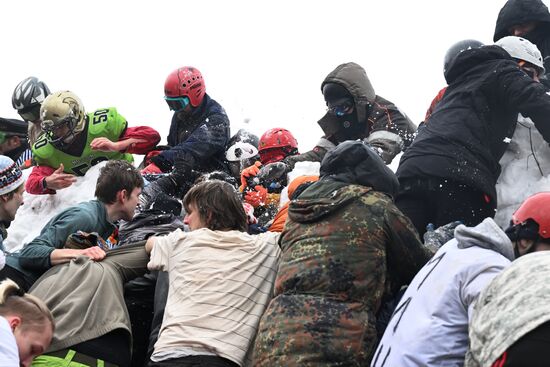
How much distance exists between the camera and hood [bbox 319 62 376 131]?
7.70 m

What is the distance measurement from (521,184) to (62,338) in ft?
12.1

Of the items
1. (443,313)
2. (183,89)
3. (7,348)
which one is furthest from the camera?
(183,89)

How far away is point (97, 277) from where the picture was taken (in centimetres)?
490

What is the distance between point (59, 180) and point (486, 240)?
628cm

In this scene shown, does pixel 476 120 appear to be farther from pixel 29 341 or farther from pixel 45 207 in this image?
pixel 45 207

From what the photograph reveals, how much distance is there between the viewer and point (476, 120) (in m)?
5.83

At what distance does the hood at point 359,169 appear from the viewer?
467cm

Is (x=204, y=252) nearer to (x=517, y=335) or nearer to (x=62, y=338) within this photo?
(x=62, y=338)

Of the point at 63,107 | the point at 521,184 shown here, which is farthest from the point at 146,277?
the point at 63,107

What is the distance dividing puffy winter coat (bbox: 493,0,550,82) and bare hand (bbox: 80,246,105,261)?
4.53 m

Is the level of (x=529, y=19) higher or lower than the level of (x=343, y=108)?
higher

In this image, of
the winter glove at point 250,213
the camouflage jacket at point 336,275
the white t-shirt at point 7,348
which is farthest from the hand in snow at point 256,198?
the white t-shirt at point 7,348

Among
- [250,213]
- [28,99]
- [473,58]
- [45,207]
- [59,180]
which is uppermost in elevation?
[473,58]

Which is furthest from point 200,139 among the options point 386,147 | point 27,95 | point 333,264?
point 333,264
